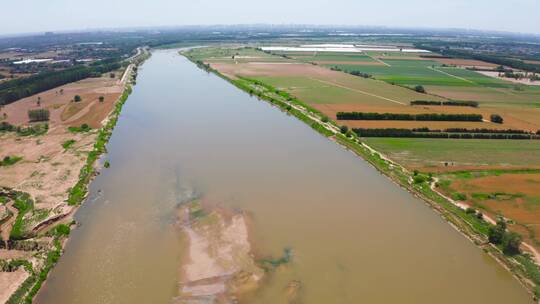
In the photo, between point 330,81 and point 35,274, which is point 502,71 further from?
point 35,274

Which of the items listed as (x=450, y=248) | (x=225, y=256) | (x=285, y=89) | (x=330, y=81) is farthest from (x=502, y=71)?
(x=225, y=256)

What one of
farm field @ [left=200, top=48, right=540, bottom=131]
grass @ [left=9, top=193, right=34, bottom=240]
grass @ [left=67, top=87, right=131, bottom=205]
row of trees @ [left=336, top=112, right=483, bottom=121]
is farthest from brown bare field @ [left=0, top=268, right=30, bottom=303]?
row of trees @ [left=336, top=112, right=483, bottom=121]

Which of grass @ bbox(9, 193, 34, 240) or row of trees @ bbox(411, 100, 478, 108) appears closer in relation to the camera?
grass @ bbox(9, 193, 34, 240)

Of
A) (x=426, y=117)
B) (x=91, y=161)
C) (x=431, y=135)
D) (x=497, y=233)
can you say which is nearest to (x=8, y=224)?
(x=91, y=161)

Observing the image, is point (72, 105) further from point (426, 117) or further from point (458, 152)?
point (458, 152)

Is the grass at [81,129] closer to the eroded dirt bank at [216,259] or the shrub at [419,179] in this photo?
the eroded dirt bank at [216,259]

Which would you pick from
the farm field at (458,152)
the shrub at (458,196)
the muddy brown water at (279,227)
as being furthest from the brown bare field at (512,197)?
the muddy brown water at (279,227)

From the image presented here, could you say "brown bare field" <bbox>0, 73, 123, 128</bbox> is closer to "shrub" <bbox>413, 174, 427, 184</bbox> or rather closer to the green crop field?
the green crop field
